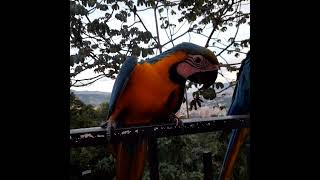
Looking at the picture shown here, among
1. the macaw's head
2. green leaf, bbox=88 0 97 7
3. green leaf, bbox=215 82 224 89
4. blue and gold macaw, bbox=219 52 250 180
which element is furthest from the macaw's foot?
green leaf, bbox=88 0 97 7

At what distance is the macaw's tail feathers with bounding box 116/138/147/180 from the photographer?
0.92m

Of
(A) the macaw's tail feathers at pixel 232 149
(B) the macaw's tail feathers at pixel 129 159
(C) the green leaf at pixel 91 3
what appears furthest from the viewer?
(C) the green leaf at pixel 91 3

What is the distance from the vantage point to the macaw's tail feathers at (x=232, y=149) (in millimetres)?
1091

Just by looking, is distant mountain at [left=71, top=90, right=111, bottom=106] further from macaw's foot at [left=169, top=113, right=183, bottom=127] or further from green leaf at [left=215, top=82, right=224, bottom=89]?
green leaf at [left=215, top=82, right=224, bottom=89]

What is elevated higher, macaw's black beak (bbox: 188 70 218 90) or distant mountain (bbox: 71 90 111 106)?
macaw's black beak (bbox: 188 70 218 90)

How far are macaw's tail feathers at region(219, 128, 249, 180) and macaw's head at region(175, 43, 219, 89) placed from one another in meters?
0.22

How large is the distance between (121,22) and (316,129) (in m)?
0.87

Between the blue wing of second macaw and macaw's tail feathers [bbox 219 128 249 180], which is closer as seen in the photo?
the blue wing of second macaw

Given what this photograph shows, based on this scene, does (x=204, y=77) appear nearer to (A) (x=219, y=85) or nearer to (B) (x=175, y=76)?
(B) (x=175, y=76)

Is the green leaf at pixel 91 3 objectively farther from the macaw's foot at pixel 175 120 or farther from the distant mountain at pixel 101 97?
the macaw's foot at pixel 175 120

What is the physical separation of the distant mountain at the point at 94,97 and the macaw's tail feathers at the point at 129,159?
0.23 metres

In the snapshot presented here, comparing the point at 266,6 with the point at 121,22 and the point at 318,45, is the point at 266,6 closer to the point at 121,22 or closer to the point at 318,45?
the point at 318,45

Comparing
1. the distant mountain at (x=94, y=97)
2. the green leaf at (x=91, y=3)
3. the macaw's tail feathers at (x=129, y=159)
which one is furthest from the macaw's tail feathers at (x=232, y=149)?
the green leaf at (x=91, y=3)

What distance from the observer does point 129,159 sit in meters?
0.92
